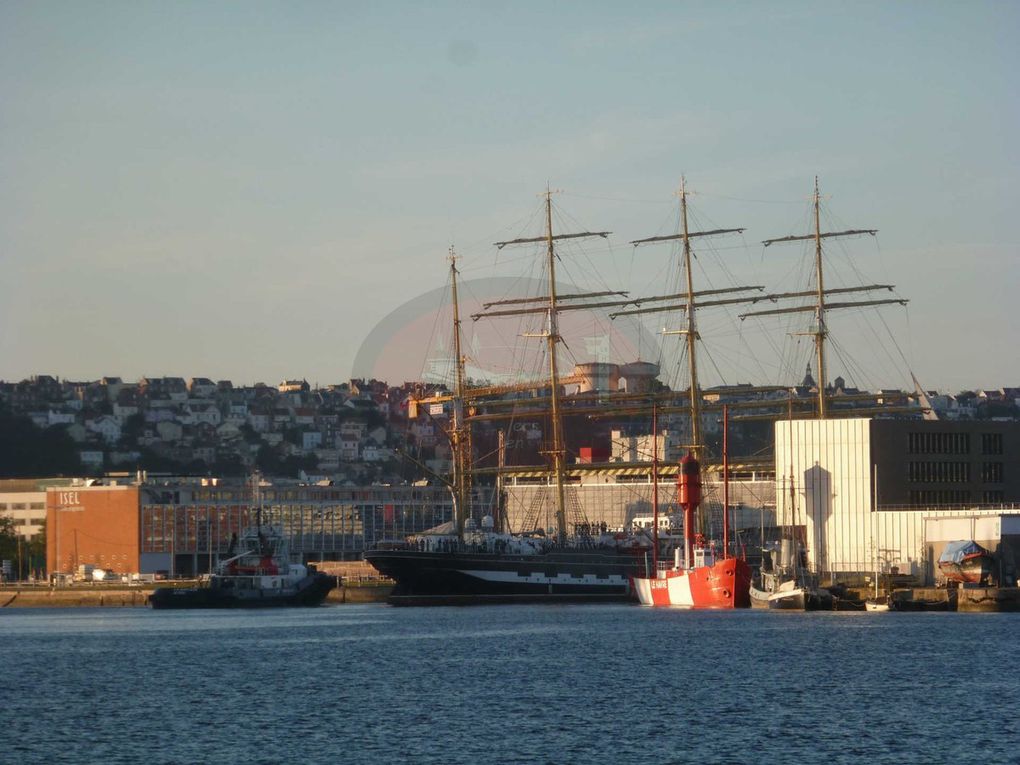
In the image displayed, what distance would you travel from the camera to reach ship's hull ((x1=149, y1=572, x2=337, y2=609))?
116 m

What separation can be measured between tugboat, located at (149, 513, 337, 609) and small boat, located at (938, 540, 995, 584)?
43.2 metres

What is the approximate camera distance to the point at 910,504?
100938 millimetres

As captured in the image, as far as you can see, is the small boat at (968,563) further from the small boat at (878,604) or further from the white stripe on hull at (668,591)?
the white stripe on hull at (668,591)

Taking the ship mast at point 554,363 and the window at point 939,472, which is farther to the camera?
the ship mast at point 554,363

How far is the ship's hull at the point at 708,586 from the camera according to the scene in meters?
94.1

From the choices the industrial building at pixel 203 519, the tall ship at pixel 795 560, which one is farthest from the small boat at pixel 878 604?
the industrial building at pixel 203 519

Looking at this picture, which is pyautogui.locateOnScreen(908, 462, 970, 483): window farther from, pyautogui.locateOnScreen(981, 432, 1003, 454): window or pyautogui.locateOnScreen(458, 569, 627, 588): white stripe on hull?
pyautogui.locateOnScreen(458, 569, 627, 588): white stripe on hull

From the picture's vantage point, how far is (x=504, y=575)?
11325 centimetres

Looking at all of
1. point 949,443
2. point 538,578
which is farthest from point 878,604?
point 538,578

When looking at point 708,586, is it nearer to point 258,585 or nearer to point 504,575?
point 504,575

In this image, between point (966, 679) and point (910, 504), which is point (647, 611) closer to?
point (910, 504)

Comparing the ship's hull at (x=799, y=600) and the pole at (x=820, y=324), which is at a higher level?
the pole at (x=820, y=324)

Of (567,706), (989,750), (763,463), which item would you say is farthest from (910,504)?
(989,750)

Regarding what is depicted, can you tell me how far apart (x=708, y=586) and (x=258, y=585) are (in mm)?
33226
